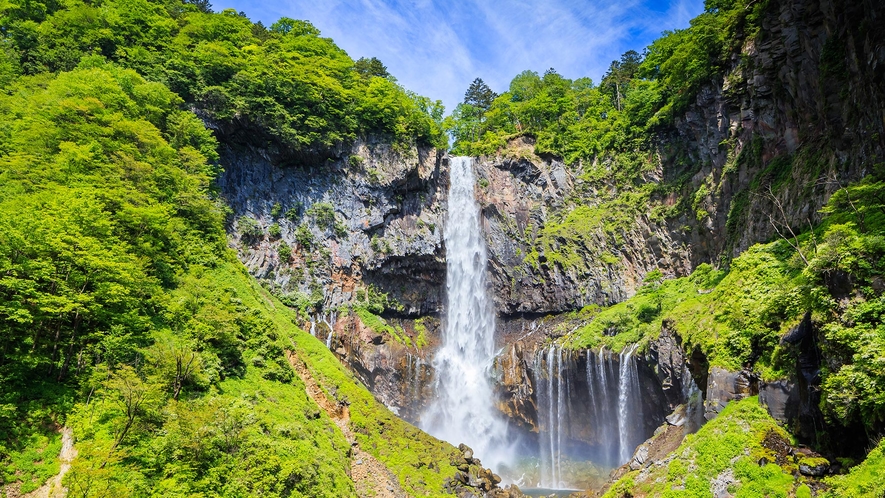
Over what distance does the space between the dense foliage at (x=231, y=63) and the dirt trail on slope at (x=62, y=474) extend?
72.2 ft

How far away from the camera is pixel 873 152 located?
46.0ft

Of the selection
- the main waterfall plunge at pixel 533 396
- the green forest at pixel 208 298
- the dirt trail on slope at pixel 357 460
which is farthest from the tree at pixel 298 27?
the dirt trail on slope at pixel 357 460

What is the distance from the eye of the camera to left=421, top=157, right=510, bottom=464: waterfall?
36.1 metres

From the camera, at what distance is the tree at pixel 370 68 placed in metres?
46.5

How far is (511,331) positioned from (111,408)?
3262 cm

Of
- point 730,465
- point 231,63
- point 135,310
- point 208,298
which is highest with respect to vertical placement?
point 231,63

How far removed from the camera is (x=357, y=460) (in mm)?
19500

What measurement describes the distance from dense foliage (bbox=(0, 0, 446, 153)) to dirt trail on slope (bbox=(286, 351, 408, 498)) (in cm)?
2037

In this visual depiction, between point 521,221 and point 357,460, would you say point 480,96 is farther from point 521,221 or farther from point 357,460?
point 357,460

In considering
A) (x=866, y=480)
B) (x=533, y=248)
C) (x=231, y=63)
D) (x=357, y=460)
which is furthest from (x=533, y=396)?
(x=231, y=63)

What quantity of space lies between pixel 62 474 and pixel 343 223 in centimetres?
2851

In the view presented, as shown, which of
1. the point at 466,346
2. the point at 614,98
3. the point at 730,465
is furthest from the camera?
the point at 614,98

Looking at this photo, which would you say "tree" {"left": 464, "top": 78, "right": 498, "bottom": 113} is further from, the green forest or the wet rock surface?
the wet rock surface

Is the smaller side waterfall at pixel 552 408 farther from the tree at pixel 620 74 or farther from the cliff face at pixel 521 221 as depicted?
the tree at pixel 620 74
